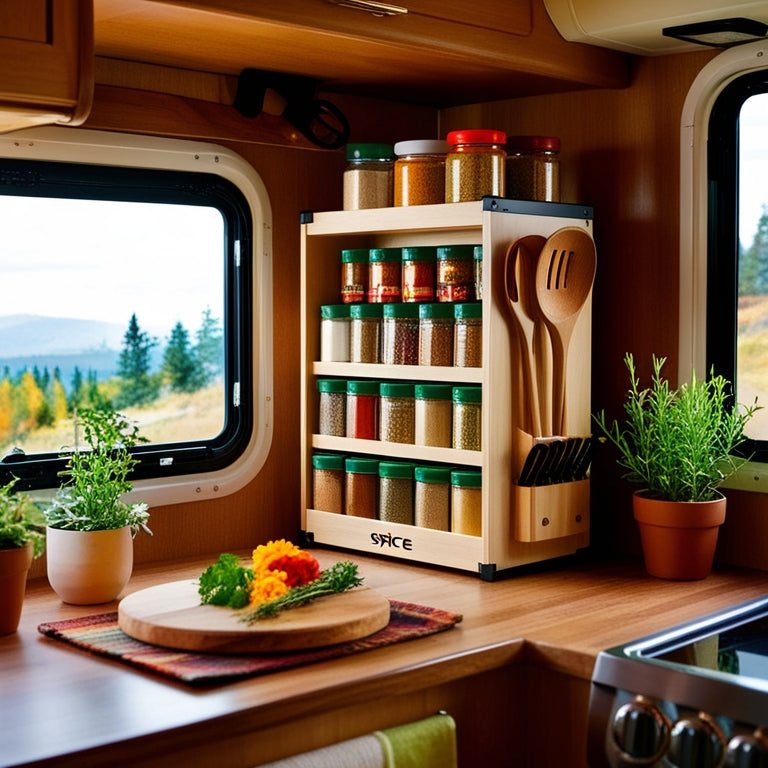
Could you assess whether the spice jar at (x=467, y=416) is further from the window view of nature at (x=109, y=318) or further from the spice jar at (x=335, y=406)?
the window view of nature at (x=109, y=318)

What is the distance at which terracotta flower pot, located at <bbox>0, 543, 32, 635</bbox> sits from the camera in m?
Answer: 1.72

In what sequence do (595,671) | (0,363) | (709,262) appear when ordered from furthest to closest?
(709,262) < (0,363) < (595,671)

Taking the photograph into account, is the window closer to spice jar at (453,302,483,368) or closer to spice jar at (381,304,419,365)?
spice jar at (381,304,419,365)

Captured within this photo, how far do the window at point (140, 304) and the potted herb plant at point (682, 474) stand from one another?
2.49 ft

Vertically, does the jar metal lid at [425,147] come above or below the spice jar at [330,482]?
above

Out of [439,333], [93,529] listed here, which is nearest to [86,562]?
[93,529]

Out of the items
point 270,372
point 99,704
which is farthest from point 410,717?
point 270,372

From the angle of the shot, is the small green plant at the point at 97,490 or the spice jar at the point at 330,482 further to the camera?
the spice jar at the point at 330,482

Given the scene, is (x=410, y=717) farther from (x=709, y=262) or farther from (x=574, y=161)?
(x=574, y=161)

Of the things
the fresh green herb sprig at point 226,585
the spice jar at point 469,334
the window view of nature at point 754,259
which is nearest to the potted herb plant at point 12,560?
the fresh green herb sprig at point 226,585

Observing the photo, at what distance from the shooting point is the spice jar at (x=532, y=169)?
7.21ft

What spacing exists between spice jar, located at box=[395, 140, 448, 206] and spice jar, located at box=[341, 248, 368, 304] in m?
0.16

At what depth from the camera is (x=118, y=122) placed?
211cm

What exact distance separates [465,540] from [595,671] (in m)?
0.54
